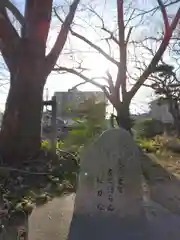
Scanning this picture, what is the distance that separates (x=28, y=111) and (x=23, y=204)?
138 inches

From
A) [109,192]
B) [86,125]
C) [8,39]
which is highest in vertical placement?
[8,39]

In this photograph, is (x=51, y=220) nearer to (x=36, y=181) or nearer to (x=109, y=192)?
(x=109, y=192)

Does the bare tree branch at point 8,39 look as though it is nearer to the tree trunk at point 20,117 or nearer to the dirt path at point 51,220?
the tree trunk at point 20,117

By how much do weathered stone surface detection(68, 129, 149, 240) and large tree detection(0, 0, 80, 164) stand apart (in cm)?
532

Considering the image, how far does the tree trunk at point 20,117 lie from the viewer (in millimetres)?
9469

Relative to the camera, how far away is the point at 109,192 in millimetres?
4289

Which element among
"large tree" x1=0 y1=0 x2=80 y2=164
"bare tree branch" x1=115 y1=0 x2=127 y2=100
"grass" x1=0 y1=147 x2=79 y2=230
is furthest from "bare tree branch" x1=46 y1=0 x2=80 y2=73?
"bare tree branch" x1=115 y1=0 x2=127 y2=100

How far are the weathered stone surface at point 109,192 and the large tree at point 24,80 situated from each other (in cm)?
532

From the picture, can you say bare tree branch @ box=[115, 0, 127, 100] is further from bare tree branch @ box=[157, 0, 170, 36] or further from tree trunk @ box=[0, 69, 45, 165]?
tree trunk @ box=[0, 69, 45, 165]

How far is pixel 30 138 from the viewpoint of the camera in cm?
966

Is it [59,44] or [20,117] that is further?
[59,44]

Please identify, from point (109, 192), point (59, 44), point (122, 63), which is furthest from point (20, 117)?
point (122, 63)

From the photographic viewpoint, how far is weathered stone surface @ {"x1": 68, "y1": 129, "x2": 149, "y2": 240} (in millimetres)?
4289

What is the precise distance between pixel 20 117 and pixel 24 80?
2.83ft
